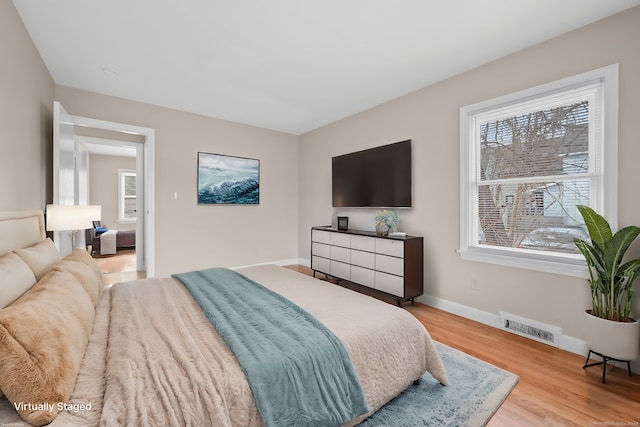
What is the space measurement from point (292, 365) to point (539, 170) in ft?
8.82

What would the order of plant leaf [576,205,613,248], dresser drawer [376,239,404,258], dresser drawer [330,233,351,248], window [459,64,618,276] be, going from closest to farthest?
plant leaf [576,205,613,248] → window [459,64,618,276] → dresser drawer [376,239,404,258] → dresser drawer [330,233,351,248]

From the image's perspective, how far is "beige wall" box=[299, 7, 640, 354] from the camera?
209cm

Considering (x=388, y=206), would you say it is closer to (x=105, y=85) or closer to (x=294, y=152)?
(x=294, y=152)

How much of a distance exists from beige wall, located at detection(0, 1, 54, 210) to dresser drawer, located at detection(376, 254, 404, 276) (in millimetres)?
3270

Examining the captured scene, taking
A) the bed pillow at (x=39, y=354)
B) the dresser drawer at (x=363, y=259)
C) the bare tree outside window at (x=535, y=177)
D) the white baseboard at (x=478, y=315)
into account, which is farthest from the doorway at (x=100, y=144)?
the bare tree outside window at (x=535, y=177)

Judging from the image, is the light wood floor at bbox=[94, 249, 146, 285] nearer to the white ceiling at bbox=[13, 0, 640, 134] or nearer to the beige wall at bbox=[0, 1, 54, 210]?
the beige wall at bbox=[0, 1, 54, 210]

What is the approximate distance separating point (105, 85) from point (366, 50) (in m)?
3.06

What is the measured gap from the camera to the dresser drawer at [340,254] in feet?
13.0

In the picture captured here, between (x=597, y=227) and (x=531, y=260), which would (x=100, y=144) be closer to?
(x=531, y=260)

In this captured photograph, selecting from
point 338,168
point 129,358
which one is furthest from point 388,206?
point 129,358

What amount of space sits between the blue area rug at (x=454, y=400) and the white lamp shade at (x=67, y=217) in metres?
2.76

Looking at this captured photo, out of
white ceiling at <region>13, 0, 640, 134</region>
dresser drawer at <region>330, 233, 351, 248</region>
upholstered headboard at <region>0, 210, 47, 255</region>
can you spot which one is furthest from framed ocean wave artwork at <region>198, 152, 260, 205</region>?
upholstered headboard at <region>0, 210, 47, 255</region>

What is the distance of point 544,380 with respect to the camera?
1957 mm

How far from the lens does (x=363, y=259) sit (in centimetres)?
372
